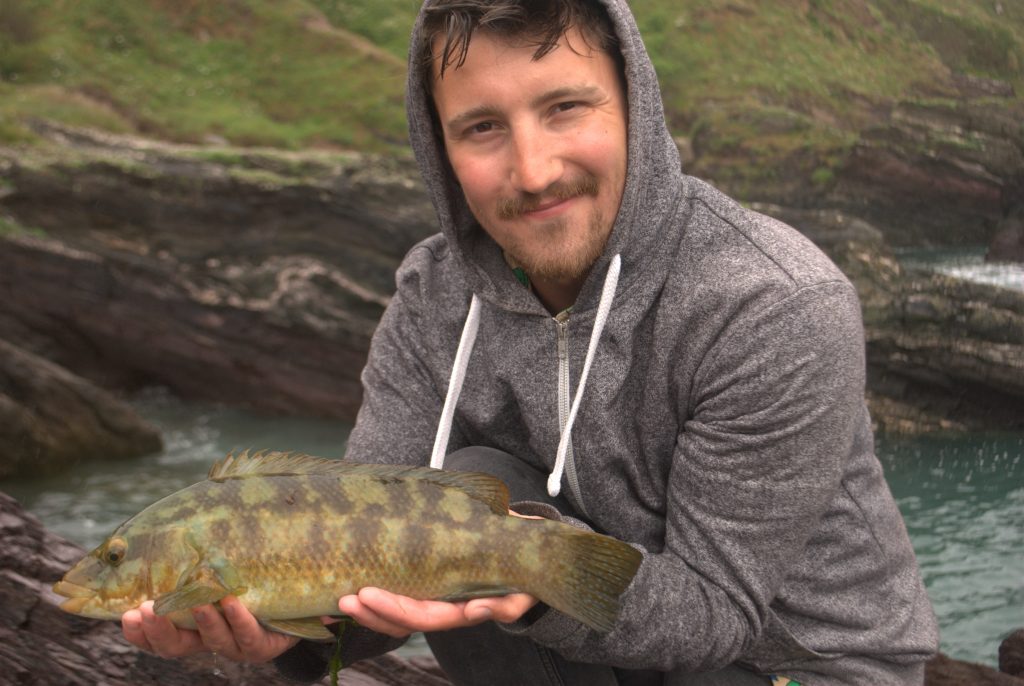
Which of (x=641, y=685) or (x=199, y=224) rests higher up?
(x=199, y=224)

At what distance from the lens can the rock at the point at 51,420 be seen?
26.1 feet

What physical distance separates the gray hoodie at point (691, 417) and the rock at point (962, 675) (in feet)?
4.89

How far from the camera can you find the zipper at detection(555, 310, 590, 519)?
3.29 meters

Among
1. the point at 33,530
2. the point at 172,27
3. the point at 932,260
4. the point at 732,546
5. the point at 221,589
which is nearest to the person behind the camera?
the point at 221,589

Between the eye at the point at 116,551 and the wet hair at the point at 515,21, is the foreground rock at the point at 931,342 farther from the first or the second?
the eye at the point at 116,551

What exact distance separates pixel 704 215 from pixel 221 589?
68.6 inches

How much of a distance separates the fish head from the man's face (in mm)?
1335

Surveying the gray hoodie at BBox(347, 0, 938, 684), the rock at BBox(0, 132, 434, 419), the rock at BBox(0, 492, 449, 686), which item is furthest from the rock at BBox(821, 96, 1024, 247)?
the rock at BBox(0, 492, 449, 686)

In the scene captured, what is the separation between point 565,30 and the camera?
3109 mm

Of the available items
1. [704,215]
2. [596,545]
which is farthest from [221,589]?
[704,215]

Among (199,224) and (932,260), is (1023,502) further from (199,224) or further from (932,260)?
(199,224)

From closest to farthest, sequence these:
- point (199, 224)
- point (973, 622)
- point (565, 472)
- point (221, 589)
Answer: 1. point (221, 589)
2. point (565, 472)
3. point (973, 622)
4. point (199, 224)

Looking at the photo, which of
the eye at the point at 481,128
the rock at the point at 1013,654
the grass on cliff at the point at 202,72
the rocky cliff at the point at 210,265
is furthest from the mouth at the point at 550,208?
the grass on cliff at the point at 202,72

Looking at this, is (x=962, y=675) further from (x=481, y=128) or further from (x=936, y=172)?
(x=936, y=172)
